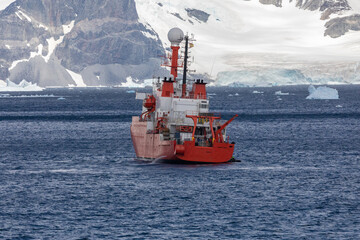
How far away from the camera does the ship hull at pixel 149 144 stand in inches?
2606

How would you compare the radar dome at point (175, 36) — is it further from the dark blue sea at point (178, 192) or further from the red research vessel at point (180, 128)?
the dark blue sea at point (178, 192)

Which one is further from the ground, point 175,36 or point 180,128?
point 175,36

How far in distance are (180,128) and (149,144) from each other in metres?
3.34

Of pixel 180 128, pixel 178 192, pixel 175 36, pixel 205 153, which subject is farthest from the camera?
pixel 175 36

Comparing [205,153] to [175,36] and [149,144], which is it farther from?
[175,36]

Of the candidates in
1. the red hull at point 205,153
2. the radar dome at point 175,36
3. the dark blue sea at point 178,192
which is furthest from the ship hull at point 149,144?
the radar dome at point 175,36

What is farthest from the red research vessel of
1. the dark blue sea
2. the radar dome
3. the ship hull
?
the radar dome

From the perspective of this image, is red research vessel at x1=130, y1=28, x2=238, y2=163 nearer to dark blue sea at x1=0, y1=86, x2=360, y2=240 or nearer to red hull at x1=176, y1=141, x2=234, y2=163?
red hull at x1=176, y1=141, x2=234, y2=163

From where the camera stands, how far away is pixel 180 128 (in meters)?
67.1

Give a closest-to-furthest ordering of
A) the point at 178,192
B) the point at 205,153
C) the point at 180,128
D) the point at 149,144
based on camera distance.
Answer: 1. the point at 178,192
2. the point at 205,153
3. the point at 180,128
4. the point at 149,144

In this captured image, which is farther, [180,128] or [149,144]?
[149,144]

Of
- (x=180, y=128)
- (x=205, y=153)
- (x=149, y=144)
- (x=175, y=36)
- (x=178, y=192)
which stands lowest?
(x=178, y=192)

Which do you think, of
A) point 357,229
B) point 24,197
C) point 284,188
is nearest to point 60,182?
point 24,197

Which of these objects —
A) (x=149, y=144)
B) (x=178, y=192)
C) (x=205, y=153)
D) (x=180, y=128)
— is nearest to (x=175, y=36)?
(x=180, y=128)
